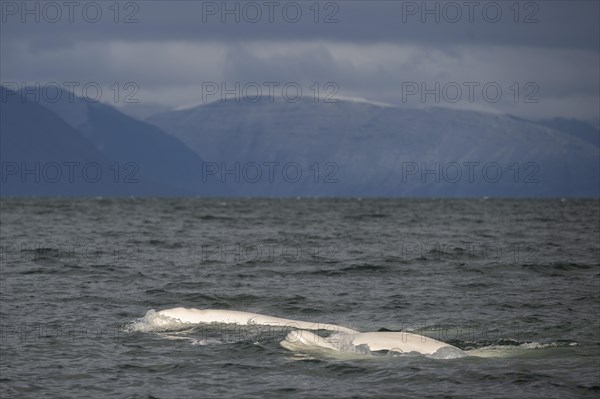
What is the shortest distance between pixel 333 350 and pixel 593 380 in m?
5.01

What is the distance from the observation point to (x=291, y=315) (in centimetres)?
2461

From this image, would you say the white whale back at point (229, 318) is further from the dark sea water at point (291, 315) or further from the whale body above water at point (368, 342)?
the whale body above water at point (368, 342)

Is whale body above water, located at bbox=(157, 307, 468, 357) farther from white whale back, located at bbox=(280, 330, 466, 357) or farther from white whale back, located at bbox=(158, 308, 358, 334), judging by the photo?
white whale back, located at bbox=(158, 308, 358, 334)

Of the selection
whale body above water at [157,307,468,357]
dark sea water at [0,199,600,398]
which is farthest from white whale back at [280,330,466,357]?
dark sea water at [0,199,600,398]

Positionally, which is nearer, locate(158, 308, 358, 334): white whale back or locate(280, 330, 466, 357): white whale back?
locate(280, 330, 466, 357): white whale back

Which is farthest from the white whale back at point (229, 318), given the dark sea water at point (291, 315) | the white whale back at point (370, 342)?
the white whale back at point (370, 342)

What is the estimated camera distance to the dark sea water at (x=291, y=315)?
16.1 metres

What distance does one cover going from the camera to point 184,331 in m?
21.2

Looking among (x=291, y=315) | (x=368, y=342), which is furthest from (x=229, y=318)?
(x=368, y=342)

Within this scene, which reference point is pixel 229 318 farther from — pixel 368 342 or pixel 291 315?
pixel 368 342

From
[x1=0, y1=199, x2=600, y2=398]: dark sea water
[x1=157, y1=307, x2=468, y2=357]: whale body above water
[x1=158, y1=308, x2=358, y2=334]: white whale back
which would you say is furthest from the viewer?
[x1=158, y1=308, x2=358, y2=334]: white whale back

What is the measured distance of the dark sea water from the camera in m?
16.1

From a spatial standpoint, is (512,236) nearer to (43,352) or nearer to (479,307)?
(479,307)

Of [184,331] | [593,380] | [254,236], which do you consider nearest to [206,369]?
[184,331]
